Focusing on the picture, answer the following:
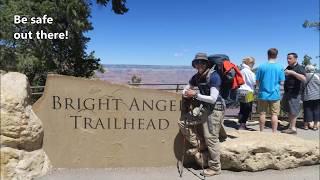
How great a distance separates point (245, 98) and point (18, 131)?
13.4 feet

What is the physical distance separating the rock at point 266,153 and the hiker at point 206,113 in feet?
0.67

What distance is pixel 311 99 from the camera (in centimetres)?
864

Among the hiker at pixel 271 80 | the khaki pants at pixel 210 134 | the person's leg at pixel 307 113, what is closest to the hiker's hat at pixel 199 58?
the khaki pants at pixel 210 134

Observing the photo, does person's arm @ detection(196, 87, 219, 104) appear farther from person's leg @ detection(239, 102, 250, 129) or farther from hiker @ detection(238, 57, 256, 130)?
person's leg @ detection(239, 102, 250, 129)

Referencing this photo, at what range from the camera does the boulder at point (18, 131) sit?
562 cm

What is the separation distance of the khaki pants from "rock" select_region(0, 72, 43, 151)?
6.63 ft

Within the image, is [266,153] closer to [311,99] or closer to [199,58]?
[199,58]

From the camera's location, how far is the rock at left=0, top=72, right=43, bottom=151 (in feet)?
18.5

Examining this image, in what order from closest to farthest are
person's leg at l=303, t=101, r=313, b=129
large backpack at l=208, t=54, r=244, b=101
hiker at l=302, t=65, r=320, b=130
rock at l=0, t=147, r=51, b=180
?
rock at l=0, t=147, r=51, b=180 → large backpack at l=208, t=54, r=244, b=101 → hiker at l=302, t=65, r=320, b=130 → person's leg at l=303, t=101, r=313, b=129

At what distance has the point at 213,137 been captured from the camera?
6082mm

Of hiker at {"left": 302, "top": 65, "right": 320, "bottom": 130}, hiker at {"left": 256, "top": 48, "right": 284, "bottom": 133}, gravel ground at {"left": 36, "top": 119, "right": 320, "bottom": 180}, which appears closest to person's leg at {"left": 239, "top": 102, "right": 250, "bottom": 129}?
hiker at {"left": 256, "top": 48, "right": 284, "bottom": 133}

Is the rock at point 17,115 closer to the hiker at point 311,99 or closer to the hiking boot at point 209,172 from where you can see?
the hiking boot at point 209,172

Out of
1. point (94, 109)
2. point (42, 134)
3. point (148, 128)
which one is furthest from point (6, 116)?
point (148, 128)

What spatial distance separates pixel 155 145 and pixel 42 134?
1610 mm
